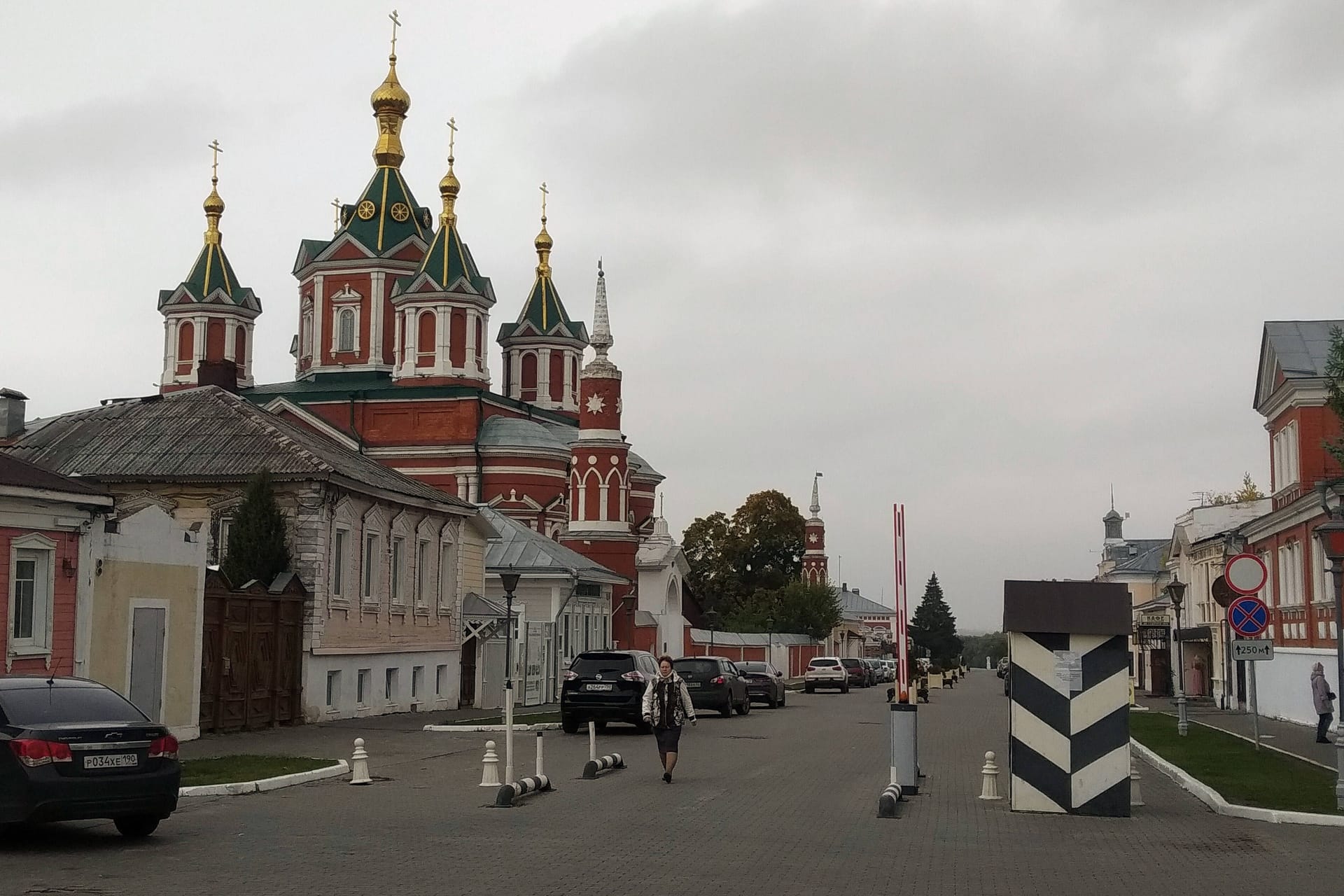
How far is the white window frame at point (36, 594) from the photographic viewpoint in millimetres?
20719

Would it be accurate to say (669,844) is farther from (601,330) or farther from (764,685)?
(601,330)

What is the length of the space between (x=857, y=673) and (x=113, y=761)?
60864 mm

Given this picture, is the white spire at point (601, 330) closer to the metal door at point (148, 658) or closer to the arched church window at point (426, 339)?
the arched church window at point (426, 339)

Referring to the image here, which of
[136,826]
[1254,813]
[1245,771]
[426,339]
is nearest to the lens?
[136,826]

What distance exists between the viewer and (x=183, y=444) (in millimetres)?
30906

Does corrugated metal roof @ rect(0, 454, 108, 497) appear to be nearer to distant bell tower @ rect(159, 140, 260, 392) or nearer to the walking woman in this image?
the walking woman

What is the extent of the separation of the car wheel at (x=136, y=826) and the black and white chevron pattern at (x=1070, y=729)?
27.3ft

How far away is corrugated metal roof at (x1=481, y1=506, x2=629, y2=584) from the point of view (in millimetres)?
45312

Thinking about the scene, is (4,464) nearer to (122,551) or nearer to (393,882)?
(122,551)

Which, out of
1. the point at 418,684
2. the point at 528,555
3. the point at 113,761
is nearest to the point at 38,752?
the point at 113,761

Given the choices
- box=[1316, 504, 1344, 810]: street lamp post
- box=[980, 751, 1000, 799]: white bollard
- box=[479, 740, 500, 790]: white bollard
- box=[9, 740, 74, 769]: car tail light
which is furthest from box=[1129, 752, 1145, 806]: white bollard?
box=[9, 740, 74, 769]: car tail light

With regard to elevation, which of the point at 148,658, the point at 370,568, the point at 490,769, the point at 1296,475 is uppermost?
the point at 1296,475

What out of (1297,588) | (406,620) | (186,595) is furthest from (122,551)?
(1297,588)

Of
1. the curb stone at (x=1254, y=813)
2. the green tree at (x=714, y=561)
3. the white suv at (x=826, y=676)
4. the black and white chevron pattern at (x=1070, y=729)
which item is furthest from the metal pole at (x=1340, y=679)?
the green tree at (x=714, y=561)
